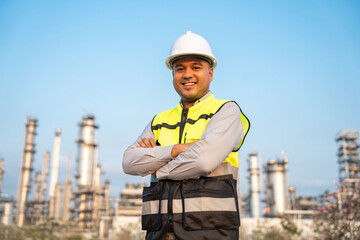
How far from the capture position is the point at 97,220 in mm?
35312

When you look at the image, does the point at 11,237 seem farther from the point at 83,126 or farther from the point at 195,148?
the point at 83,126

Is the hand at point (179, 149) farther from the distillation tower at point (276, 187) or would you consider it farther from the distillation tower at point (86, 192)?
the distillation tower at point (276, 187)

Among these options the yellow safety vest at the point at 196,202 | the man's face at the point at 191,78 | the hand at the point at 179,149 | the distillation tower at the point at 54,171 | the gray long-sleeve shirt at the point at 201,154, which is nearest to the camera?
the yellow safety vest at the point at 196,202

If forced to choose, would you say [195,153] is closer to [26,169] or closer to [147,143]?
[147,143]

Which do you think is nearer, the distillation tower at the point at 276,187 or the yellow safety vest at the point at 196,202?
the yellow safety vest at the point at 196,202

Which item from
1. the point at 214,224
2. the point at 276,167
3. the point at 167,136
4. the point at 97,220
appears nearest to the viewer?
the point at 214,224

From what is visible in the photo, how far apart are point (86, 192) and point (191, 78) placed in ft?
110

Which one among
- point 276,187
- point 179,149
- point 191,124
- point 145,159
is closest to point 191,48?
point 191,124

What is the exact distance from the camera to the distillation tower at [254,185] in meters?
39.3

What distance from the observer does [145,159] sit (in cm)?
254

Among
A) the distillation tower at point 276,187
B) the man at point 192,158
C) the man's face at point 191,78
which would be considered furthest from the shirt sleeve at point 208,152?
the distillation tower at point 276,187

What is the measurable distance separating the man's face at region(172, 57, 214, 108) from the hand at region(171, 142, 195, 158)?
0.44 m

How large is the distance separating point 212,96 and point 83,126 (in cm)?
3579

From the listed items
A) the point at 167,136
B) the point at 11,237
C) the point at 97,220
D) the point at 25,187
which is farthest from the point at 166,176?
the point at 25,187
